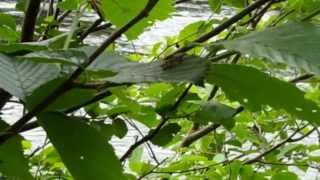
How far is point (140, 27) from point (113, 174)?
15 cm

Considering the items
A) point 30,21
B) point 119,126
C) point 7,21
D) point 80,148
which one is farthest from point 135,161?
point 80,148

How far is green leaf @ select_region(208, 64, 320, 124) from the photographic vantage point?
0.39 meters

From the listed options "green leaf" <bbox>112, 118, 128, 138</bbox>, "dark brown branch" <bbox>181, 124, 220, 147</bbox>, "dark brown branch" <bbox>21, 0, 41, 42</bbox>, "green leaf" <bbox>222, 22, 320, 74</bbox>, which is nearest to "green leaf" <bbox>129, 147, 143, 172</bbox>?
"dark brown branch" <bbox>181, 124, 220, 147</bbox>

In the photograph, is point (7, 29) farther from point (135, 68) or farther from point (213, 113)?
point (135, 68)

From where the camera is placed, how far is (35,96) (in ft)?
1.33

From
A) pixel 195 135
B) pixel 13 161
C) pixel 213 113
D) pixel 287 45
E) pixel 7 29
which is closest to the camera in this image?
pixel 287 45

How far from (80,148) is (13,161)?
0.15 m

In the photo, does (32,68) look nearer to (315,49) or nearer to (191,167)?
(315,49)

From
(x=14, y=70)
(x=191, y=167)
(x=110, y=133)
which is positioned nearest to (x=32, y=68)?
A: (x=14, y=70)

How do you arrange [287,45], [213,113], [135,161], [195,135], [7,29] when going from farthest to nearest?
[195,135], [135,161], [7,29], [213,113], [287,45]

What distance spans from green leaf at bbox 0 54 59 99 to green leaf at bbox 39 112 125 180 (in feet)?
0.07

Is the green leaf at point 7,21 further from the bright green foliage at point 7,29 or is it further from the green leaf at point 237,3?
the green leaf at point 237,3

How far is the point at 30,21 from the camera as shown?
654 millimetres

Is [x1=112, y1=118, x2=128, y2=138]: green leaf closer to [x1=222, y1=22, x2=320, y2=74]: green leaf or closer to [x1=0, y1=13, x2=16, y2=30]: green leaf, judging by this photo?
[x1=0, y1=13, x2=16, y2=30]: green leaf
